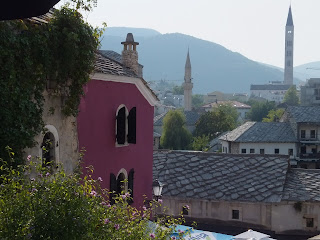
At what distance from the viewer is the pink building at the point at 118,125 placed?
38.2 ft

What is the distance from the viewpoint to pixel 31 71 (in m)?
8.93

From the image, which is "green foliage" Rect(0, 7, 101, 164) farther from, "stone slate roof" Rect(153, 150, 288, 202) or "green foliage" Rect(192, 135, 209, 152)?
"green foliage" Rect(192, 135, 209, 152)

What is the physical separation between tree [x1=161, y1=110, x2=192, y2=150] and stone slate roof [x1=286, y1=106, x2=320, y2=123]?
19.7 m

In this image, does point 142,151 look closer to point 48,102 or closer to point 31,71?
point 48,102

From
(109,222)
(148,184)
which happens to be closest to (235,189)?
(148,184)

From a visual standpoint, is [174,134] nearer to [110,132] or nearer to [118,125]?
[118,125]

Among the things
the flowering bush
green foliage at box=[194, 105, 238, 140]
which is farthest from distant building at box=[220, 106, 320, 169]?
the flowering bush

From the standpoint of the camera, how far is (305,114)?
50.2 m

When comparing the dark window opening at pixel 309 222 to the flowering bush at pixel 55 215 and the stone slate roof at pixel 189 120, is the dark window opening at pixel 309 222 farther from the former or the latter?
the stone slate roof at pixel 189 120

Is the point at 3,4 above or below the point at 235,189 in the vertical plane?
above

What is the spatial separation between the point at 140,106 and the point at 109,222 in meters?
8.84

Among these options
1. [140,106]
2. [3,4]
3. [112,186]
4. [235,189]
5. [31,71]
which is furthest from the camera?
[235,189]

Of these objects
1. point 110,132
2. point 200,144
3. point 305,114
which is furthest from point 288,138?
point 110,132

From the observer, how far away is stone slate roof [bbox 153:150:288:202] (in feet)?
68.9
